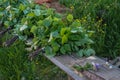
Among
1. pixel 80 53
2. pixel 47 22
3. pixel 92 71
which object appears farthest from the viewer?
pixel 47 22

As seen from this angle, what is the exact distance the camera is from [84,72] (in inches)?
124

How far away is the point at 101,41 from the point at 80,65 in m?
0.73

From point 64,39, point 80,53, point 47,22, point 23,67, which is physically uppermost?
point 47,22

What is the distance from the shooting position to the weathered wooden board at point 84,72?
9.86 ft

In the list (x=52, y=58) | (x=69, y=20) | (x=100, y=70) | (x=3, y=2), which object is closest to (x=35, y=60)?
(x=52, y=58)

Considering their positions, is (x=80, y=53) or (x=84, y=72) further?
(x=80, y=53)

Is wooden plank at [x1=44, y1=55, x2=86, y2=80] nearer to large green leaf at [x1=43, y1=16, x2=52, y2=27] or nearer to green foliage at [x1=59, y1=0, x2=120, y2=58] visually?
large green leaf at [x1=43, y1=16, x2=52, y2=27]

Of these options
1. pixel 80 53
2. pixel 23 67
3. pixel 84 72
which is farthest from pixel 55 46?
pixel 84 72

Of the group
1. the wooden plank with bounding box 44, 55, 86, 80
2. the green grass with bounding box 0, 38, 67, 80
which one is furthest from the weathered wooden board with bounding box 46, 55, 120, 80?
the green grass with bounding box 0, 38, 67, 80

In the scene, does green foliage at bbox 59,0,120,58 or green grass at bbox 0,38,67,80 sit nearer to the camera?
green grass at bbox 0,38,67,80

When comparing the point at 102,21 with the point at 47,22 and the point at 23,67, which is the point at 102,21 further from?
the point at 23,67

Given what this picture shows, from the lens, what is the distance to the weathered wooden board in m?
3.01

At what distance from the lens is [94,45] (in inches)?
153

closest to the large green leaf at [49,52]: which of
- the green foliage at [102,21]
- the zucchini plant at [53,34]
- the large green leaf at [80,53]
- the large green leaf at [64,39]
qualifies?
the zucchini plant at [53,34]
